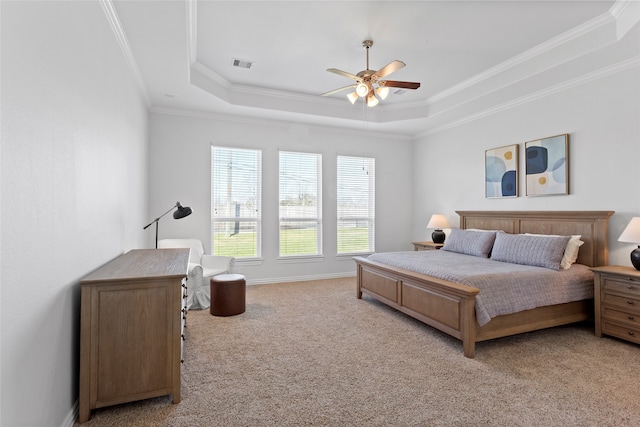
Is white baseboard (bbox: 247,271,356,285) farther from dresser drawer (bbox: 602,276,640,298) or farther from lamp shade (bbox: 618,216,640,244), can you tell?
lamp shade (bbox: 618,216,640,244)

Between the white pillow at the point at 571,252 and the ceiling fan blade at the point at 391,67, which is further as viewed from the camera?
the white pillow at the point at 571,252

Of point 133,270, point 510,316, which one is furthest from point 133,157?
point 510,316

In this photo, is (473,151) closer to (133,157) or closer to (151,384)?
(133,157)

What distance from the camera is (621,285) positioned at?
10.2ft

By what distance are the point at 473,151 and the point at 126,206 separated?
5051 millimetres

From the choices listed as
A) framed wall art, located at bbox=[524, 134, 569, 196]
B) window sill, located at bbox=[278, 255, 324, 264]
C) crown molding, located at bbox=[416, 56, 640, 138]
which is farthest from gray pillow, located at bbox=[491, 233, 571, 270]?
window sill, located at bbox=[278, 255, 324, 264]

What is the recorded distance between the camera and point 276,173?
5.70 m

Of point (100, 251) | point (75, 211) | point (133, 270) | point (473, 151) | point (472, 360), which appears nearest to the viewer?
point (75, 211)

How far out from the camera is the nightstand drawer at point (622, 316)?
9.78ft

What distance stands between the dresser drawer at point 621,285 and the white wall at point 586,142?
0.56m

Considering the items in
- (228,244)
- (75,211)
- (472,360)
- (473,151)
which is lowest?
(472,360)

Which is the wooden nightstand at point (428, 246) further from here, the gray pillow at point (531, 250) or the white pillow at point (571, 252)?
the white pillow at point (571, 252)

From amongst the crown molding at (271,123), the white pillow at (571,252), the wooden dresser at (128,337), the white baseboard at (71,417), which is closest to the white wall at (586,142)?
the white pillow at (571,252)

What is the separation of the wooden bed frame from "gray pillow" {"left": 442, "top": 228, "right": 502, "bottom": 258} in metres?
0.51
